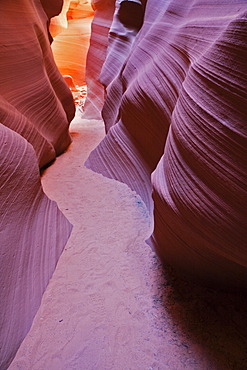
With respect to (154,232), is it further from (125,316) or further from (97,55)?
(97,55)

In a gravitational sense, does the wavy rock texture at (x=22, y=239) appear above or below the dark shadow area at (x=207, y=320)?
below

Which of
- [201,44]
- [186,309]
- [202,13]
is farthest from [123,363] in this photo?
[202,13]

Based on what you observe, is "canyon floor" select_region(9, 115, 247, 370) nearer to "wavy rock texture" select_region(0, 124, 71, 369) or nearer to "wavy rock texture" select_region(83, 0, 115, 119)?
"wavy rock texture" select_region(0, 124, 71, 369)

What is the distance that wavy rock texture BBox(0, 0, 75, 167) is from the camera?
4.12 m

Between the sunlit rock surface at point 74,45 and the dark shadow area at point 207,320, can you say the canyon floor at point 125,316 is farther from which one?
the sunlit rock surface at point 74,45

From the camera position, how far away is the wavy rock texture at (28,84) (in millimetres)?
4125

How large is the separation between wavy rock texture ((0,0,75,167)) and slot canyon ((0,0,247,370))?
17cm

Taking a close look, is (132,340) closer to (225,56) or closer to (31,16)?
(225,56)

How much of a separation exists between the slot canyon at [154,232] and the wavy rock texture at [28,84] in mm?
173

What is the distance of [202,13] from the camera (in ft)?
8.05

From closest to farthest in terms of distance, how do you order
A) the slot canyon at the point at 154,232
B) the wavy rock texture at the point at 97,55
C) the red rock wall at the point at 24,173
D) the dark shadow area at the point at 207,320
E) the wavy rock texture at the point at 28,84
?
1. the slot canyon at the point at 154,232
2. the dark shadow area at the point at 207,320
3. the red rock wall at the point at 24,173
4. the wavy rock texture at the point at 28,84
5. the wavy rock texture at the point at 97,55

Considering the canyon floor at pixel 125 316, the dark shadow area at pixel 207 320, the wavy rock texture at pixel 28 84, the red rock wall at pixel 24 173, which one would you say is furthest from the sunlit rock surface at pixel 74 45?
the dark shadow area at pixel 207 320

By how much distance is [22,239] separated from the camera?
2.34m

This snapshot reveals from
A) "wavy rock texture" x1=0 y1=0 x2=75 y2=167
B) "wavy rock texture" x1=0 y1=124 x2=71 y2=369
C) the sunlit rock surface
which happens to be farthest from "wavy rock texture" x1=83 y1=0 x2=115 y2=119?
"wavy rock texture" x1=0 y1=124 x2=71 y2=369
